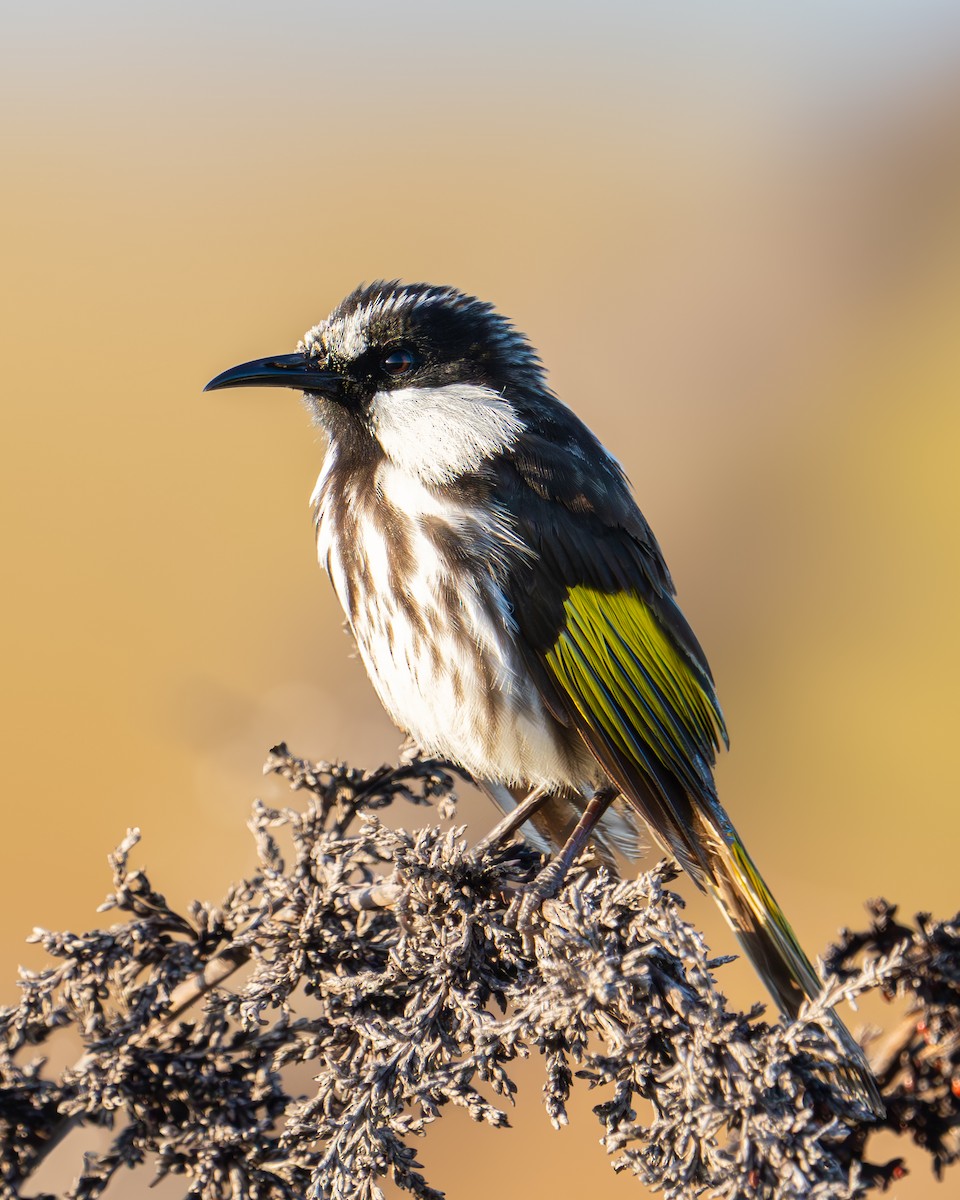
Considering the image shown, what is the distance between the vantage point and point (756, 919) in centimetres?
323

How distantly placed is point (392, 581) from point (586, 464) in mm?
736

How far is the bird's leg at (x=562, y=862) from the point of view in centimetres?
266

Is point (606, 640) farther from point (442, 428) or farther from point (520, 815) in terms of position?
point (442, 428)

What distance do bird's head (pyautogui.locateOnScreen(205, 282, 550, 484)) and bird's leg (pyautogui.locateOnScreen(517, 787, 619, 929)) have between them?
113 centimetres

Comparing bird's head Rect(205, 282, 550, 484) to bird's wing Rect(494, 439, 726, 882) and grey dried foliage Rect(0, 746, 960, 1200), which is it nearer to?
bird's wing Rect(494, 439, 726, 882)

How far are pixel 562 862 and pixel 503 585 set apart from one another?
2.61 feet

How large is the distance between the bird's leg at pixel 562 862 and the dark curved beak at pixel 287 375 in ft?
4.94

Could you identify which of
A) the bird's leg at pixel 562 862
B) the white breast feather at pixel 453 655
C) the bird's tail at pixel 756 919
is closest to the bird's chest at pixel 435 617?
the white breast feather at pixel 453 655

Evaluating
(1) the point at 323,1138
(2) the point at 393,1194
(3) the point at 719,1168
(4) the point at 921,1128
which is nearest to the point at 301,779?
(1) the point at 323,1138

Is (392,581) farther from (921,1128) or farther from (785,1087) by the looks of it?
(921,1128)

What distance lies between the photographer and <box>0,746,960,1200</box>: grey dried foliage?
6.95ft

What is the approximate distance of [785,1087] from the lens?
2.08 m

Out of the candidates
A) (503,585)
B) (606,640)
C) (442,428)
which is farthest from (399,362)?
(606,640)

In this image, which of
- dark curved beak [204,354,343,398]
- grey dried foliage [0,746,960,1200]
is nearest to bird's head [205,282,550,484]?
dark curved beak [204,354,343,398]
